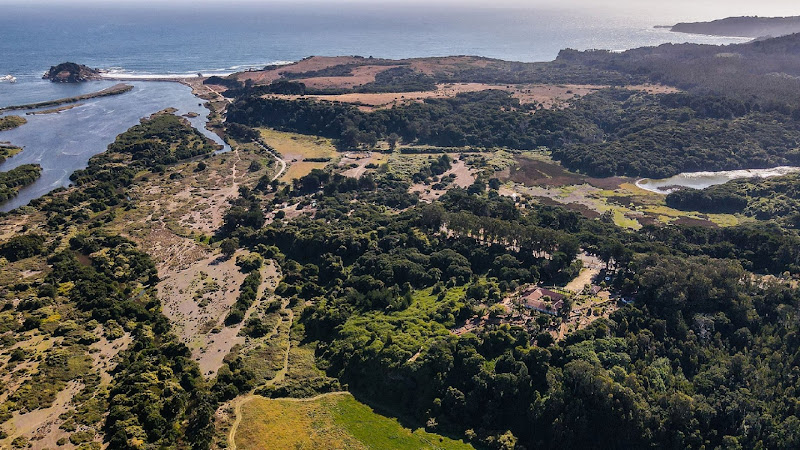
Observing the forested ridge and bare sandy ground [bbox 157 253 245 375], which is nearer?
bare sandy ground [bbox 157 253 245 375]

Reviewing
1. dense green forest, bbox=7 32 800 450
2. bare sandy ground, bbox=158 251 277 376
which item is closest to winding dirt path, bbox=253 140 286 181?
dense green forest, bbox=7 32 800 450

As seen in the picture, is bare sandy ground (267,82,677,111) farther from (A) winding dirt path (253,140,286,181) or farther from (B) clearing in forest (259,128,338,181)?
(A) winding dirt path (253,140,286,181)

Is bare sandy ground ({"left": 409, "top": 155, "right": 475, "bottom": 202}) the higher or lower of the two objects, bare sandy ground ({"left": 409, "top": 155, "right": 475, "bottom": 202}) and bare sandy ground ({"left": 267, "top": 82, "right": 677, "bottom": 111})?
the lower

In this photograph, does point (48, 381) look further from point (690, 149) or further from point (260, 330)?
point (690, 149)

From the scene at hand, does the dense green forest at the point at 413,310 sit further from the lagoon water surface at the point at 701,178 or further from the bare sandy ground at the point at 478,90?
the bare sandy ground at the point at 478,90

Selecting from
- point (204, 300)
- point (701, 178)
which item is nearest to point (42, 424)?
point (204, 300)

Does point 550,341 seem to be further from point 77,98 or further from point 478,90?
point 77,98
